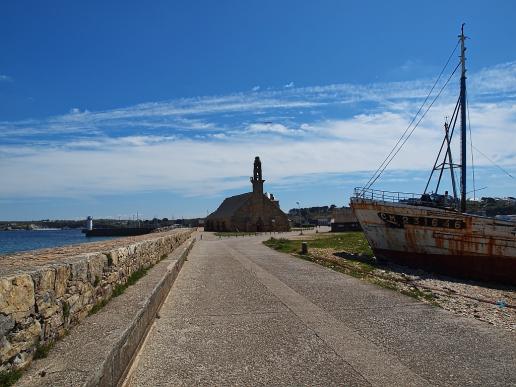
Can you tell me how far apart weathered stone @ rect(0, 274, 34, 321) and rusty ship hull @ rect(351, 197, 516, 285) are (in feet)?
62.8

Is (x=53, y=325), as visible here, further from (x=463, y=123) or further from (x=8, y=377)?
(x=463, y=123)

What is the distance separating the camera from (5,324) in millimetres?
4055

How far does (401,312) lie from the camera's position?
9250 mm

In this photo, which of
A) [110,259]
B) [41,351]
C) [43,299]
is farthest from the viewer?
[110,259]

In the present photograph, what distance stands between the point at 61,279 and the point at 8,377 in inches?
64.6

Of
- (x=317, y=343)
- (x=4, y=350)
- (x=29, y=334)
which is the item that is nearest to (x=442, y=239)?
(x=317, y=343)

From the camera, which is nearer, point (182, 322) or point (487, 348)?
point (487, 348)

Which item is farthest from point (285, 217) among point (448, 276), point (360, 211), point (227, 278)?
point (227, 278)

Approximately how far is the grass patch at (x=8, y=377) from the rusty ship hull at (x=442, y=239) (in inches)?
763

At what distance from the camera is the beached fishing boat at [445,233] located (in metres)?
19.7

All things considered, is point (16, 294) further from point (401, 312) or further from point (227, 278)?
point (227, 278)

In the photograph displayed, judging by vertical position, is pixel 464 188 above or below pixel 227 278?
above

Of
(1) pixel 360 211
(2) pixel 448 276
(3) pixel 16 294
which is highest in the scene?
(1) pixel 360 211

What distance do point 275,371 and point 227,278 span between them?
8997 millimetres
